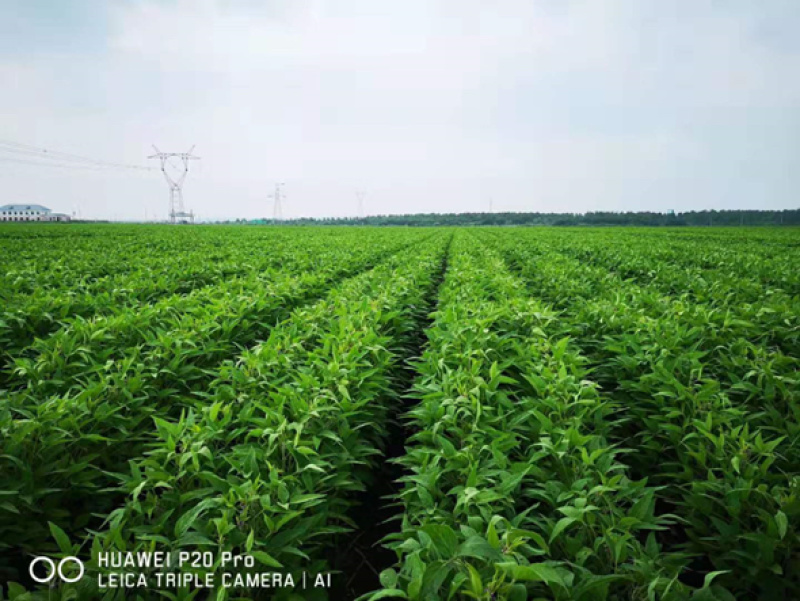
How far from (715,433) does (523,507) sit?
4.40 feet

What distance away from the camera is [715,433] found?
2521 mm

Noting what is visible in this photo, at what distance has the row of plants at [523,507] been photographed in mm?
1392

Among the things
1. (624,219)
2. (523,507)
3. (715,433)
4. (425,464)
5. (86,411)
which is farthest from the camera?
(624,219)

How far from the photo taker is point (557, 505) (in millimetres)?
1900

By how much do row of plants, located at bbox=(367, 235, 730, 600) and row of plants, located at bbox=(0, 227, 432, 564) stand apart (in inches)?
59.9

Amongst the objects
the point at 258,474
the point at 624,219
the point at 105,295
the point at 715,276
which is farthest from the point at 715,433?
the point at 624,219

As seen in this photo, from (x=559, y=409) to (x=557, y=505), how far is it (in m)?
0.73

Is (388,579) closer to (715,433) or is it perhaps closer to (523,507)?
(523,507)

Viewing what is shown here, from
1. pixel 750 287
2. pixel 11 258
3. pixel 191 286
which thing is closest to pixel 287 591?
pixel 750 287

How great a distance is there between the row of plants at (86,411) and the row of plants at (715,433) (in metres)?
2.86

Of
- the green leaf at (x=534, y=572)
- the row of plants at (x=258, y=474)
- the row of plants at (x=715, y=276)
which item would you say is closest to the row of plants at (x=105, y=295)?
the row of plants at (x=258, y=474)

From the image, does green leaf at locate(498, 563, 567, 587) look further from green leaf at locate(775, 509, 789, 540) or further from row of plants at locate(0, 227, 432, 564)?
row of plants at locate(0, 227, 432, 564)

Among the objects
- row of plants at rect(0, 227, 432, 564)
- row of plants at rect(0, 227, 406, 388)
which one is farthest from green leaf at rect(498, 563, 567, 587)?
row of plants at rect(0, 227, 406, 388)

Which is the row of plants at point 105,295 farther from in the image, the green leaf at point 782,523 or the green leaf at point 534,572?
the green leaf at point 782,523
